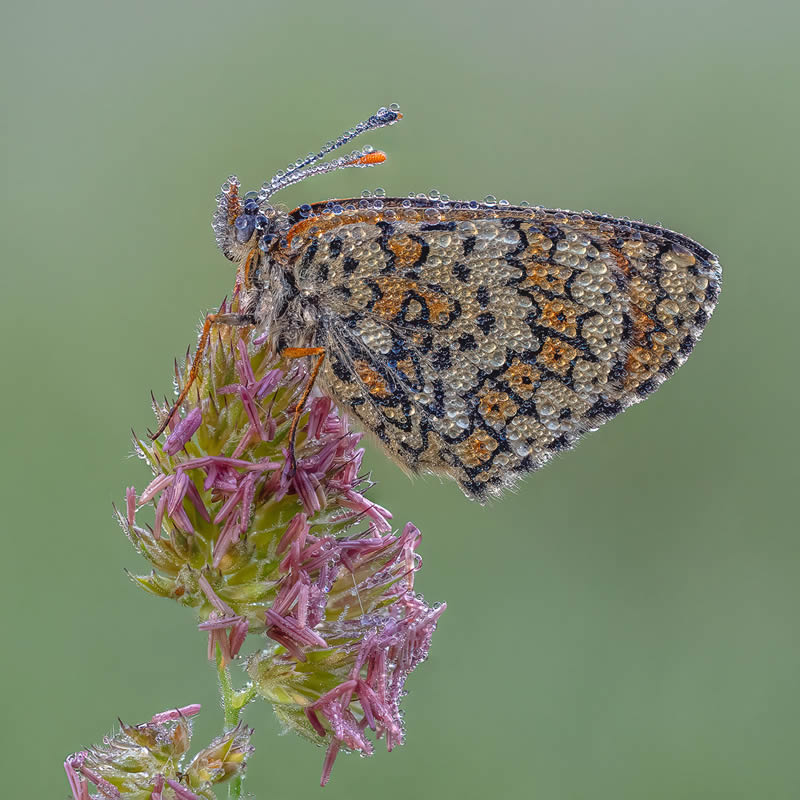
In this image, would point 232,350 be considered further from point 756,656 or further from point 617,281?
point 756,656

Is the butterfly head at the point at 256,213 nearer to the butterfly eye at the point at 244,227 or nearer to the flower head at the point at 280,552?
the butterfly eye at the point at 244,227

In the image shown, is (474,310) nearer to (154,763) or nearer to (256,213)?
(256,213)

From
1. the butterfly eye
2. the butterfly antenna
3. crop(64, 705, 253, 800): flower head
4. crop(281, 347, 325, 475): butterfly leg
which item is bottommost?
crop(64, 705, 253, 800): flower head

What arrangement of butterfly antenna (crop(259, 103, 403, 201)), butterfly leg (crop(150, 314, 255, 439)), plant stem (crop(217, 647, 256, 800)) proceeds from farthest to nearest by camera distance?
butterfly antenna (crop(259, 103, 403, 201)), butterfly leg (crop(150, 314, 255, 439)), plant stem (crop(217, 647, 256, 800))

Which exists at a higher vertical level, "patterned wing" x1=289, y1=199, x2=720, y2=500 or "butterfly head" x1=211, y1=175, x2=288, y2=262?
"butterfly head" x1=211, y1=175, x2=288, y2=262

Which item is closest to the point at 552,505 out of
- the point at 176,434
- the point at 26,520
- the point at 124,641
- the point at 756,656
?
the point at 756,656

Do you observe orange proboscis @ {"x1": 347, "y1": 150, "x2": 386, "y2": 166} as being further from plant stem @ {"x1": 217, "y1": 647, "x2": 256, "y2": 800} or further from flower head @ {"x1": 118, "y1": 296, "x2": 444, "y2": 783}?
plant stem @ {"x1": 217, "y1": 647, "x2": 256, "y2": 800}

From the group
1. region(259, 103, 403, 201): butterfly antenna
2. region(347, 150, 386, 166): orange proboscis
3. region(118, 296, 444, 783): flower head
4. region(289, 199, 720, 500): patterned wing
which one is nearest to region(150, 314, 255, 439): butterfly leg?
region(118, 296, 444, 783): flower head
